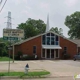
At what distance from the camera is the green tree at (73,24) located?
80425 mm

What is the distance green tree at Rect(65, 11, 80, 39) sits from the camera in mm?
80425

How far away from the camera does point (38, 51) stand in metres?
51.9

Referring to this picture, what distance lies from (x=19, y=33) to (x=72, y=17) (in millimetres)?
64675

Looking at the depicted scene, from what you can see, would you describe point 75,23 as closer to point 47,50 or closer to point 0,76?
point 47,50

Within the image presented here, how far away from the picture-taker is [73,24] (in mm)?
81812

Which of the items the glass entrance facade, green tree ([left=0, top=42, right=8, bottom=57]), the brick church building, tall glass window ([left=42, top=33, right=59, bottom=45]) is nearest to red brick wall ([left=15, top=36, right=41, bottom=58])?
the brick church building

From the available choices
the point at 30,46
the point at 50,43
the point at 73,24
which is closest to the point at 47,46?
the point at 50,43

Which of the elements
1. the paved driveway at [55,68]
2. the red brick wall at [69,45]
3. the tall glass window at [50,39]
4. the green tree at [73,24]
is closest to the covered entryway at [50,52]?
the tall glass window at [50,39]

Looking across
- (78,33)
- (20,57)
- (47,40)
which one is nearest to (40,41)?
(47,40)

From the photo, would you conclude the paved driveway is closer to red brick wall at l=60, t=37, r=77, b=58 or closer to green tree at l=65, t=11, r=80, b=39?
red brick wall at l=60, t=37, r=77, b=58

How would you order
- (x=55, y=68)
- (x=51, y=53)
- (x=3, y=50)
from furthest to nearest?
(x=3, y=50) → (x=51, y=53) → (x=55, y=68)

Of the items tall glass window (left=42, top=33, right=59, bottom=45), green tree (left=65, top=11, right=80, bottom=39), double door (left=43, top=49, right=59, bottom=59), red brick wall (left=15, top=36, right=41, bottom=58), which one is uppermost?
green tree (left=65, top=11, right=80, bottom=39)

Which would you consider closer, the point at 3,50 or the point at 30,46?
the point at 30,46

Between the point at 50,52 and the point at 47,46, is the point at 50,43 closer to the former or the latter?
the point at 47,46
